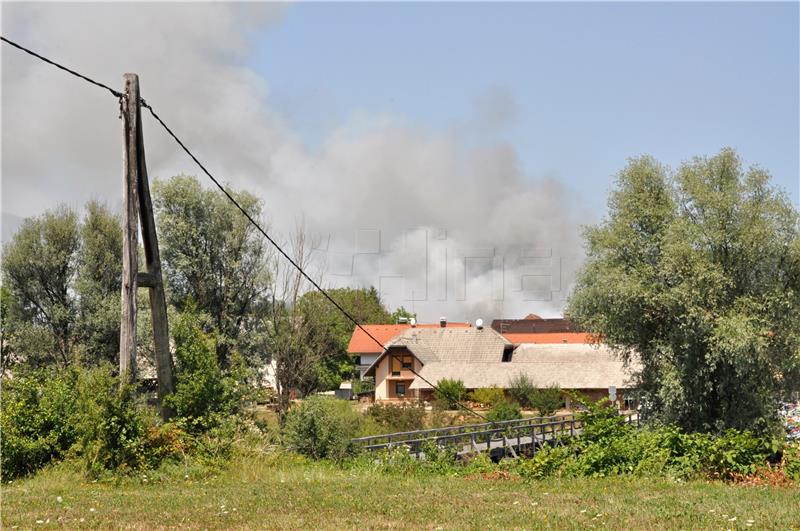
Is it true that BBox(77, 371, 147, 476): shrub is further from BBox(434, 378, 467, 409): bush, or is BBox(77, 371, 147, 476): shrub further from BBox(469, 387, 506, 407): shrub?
BBox(469, 387, 506, 407): shrub

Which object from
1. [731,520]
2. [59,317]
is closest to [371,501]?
[731,520]

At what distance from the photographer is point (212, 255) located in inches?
1861

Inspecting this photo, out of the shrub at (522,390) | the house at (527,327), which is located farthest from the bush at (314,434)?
the house at (527,327)

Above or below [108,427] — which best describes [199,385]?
above

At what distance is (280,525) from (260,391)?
13786 mm

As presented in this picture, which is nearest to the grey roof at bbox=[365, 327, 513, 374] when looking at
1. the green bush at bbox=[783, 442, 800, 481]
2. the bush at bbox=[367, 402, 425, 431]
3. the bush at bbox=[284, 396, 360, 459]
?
the bush at bbox=[367, 402, 425, 431]

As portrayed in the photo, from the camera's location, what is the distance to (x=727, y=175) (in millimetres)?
36312

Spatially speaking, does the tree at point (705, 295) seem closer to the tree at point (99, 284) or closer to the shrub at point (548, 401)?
the shrub at point (548, 401)

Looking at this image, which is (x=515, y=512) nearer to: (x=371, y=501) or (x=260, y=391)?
(x=371, y=501)

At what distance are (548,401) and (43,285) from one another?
35823 millimetres

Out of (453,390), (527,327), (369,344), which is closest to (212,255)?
(453,390)

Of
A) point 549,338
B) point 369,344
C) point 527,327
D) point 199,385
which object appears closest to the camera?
point 199,385

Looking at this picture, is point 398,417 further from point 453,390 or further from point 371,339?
point 371,339

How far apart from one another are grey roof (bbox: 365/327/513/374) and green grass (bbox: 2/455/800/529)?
5972cm
